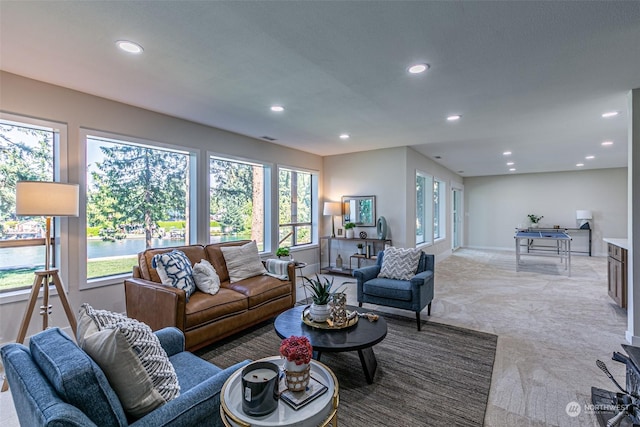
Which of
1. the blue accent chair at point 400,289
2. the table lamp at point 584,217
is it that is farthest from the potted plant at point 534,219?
the blue accent chair at point 400,289

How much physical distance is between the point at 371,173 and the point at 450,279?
262 cm

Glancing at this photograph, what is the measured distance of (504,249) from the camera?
10109mm

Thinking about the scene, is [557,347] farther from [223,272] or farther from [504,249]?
[504,249]

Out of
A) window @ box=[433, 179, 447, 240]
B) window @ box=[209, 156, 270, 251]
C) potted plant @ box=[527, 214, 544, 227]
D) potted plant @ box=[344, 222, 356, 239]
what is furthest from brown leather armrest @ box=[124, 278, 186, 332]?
potted plant @ box=[527, 214, 544, 227]

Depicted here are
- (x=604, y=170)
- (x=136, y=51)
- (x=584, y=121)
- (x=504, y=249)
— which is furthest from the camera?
(x=504, y=249)

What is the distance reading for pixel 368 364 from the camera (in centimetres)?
237

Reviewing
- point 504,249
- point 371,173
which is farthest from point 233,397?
point 504,249

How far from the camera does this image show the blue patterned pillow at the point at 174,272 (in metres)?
2.94

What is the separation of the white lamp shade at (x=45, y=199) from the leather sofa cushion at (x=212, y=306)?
133 centimetres

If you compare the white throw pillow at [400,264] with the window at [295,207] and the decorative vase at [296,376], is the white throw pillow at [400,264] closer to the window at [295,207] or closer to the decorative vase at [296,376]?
the window at [295,207]

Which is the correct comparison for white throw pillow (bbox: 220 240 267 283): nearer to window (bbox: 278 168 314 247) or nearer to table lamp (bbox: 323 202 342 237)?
window (bbox: 278 168 314 247)

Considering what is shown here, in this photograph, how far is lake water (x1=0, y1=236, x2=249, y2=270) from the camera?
112 inches

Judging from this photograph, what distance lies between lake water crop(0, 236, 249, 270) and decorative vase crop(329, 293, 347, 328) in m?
2.71

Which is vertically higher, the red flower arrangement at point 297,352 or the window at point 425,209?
the window at point 425,209
